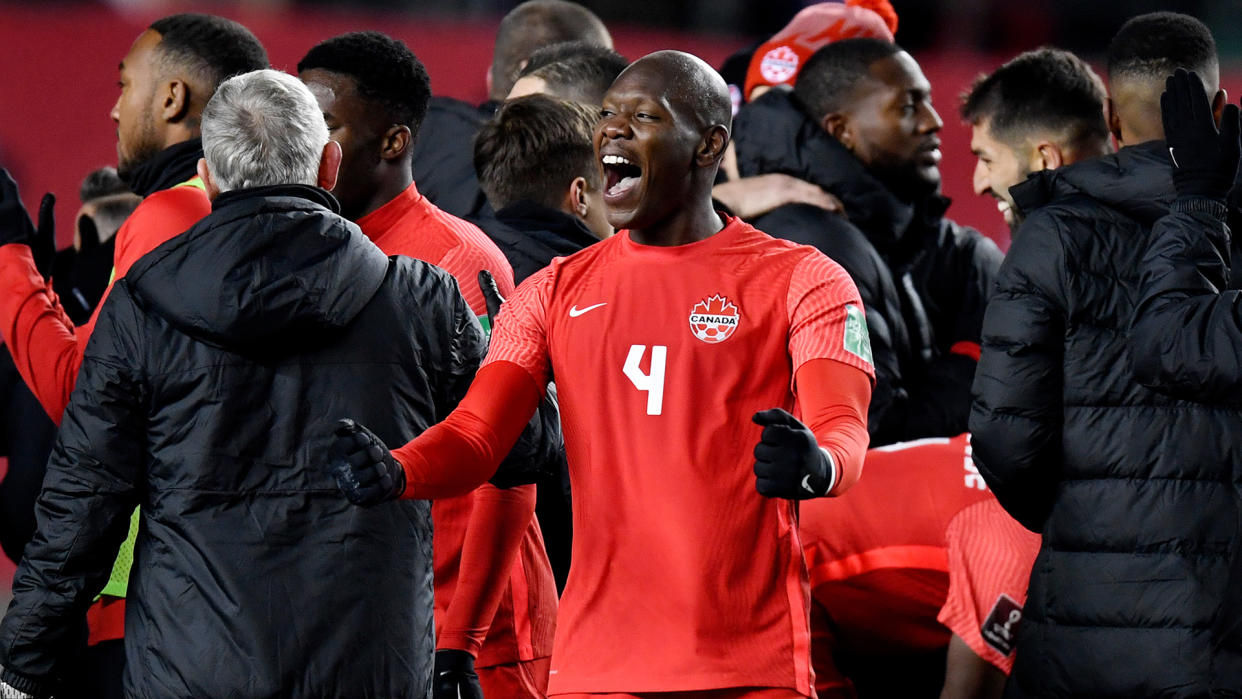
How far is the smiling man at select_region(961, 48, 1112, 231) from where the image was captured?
4305mm

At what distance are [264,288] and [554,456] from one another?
694mm

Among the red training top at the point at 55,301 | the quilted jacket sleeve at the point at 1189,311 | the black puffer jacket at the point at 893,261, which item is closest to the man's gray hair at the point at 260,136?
the red training top at the point at 55,301

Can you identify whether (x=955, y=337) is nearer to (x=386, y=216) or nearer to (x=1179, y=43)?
(x=1179, y=43)

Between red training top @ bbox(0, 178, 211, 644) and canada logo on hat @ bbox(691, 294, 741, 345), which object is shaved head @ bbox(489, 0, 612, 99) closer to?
red training top @ bbox(0, 178, 211, 644)

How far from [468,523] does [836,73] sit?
2237 mm

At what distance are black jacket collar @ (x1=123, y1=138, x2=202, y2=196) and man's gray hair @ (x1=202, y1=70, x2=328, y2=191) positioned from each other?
68cm

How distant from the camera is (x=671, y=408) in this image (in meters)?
2.85

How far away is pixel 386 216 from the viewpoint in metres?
3.85

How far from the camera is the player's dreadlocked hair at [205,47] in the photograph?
4.05 meters

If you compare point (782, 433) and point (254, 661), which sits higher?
point (782, 433)

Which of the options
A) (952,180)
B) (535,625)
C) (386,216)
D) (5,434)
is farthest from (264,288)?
(952,180)

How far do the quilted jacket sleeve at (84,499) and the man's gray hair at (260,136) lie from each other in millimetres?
307

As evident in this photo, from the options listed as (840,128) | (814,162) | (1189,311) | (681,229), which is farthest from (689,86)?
(840,128)

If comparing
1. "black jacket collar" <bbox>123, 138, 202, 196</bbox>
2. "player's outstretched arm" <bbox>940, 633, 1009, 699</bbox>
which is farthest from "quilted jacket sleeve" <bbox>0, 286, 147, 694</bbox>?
"player's outstretched arm" <bbox>940, 633, 1009, 699</bbox>
